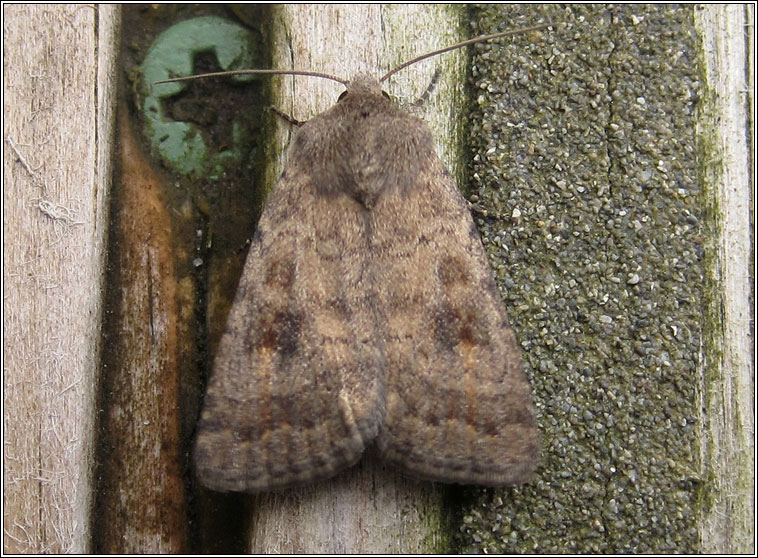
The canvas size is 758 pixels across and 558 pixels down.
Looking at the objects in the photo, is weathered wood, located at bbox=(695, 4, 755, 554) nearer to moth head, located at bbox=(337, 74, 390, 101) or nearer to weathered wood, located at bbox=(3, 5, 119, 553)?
moth head, located at bbox=(337, 74, 390, 101)

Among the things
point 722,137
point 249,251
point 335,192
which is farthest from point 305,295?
point 722,137

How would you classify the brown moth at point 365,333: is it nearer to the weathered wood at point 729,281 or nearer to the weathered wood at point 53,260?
the weathered wood at point 53,260

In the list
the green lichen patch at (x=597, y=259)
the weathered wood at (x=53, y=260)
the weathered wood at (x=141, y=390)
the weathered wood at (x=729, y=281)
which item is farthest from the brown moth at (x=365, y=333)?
the weathered wood at (x=729, y=281)

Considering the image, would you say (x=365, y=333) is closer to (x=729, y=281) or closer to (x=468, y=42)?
(x=468, y=42)

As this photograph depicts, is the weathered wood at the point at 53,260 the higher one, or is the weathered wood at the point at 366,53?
the weathered wood at the point at 366,53

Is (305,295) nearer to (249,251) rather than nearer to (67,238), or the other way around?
(249,251)

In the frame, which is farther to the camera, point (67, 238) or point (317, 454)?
point (67, 238)
